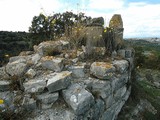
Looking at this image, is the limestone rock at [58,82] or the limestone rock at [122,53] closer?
the limestone rock at [58,82]

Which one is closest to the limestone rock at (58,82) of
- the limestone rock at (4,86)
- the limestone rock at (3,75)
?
the limestone rock at (4,86)

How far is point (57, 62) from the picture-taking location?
523 centimetres

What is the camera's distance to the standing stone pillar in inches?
281

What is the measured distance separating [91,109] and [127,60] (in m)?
2.81

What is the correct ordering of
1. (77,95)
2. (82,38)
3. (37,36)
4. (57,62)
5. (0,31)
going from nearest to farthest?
(77,95) < (57,62) < (82,38) < (37,36) < (0,31)

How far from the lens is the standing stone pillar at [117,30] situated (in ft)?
23.4

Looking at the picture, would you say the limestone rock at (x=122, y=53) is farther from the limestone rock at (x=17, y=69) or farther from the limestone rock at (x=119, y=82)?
the limestone rock at (x=17, y=69)

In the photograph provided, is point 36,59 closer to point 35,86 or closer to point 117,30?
point 35,86

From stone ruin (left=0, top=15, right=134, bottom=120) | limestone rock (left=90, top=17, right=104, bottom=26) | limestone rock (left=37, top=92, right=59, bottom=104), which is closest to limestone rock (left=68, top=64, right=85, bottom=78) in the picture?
stone ruin (left=0, top=15, right=134, bottom=120)

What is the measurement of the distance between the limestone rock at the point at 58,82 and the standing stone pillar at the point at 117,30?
2.87 m

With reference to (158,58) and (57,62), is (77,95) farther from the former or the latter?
(158,58)

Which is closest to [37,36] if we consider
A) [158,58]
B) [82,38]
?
[82,38]

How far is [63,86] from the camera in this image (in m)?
4.62

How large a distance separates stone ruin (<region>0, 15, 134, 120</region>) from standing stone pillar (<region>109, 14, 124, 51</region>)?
66 cm
